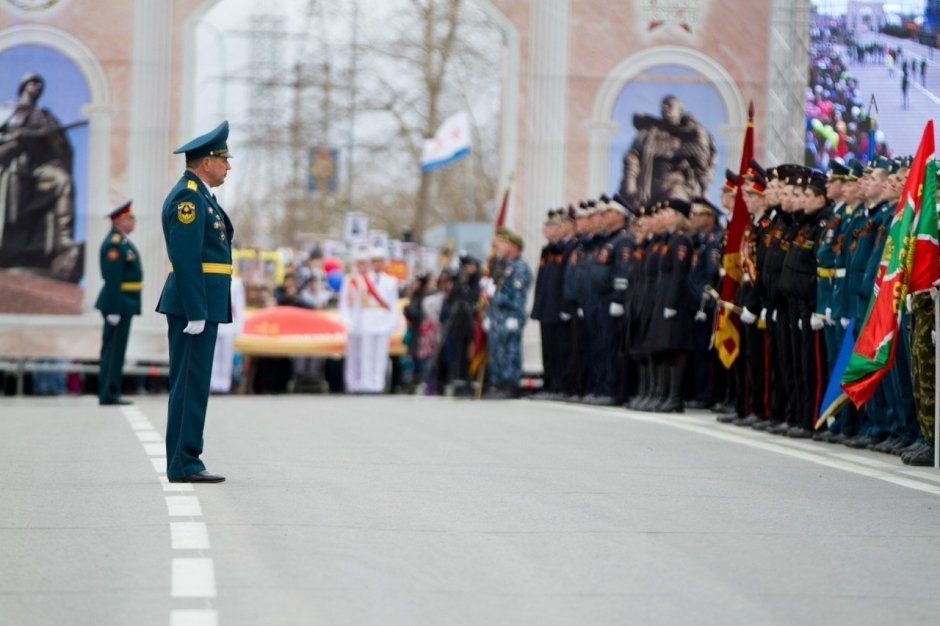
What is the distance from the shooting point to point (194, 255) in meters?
11.1

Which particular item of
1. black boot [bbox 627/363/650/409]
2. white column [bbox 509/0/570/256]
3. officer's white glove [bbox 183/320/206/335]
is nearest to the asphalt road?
officer's white glove [bbox 183/320/206/335]

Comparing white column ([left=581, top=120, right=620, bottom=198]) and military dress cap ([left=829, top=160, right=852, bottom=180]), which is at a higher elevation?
white column ([left=581, top=120, right=620, bottom=198])

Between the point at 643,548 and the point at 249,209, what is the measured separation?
73.4 meters

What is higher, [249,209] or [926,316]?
[249,209]

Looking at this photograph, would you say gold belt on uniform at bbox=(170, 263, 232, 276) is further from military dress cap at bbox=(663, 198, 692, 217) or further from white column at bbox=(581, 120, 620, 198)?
white column at bbox=(581, 120, 620, 198)

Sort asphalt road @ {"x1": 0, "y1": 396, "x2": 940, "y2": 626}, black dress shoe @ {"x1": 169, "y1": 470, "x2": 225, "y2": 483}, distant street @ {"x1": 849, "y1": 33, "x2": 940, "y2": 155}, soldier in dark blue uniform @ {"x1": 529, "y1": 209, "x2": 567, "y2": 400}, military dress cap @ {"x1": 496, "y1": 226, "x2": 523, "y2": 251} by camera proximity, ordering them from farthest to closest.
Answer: military dress cap @ {"x1": 496, "y1": 226, "x2": 523, "y2": 251}
soldier in dark blue uniform @ {"x1": 529, "y1": 209, "x2": 567, "y2": 400}
distant street @ {"x1": 849, "y1": 33, "x2": 940, "y2": 155}
black dress shoe @ {"x1": 169, "y1": 470, "x2": 225, "y2": 483}
asphalt road @ {"x1": 0, "y1": 396, "x2": 940, "y2": 626}

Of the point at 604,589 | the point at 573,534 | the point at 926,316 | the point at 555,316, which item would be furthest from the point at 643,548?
the point at 555,316

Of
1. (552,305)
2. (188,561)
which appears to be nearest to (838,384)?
(552,305)

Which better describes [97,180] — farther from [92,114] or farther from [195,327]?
[195,327]

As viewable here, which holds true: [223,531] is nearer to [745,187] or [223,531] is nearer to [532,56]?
[745,187]

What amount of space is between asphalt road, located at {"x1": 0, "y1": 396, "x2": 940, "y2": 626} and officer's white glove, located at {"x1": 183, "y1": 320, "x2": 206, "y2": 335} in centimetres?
89

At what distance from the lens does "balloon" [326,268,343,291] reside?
3341 cm

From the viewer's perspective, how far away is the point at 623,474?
12.0 m

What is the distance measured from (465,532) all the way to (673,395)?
10452 millimetres
